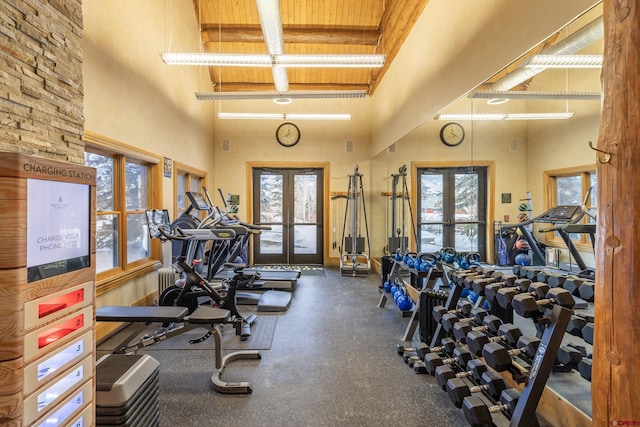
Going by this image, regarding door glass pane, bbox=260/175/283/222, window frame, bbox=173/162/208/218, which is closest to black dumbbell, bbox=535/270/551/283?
window frame, bbox=173/162/208/218

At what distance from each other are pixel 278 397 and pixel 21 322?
1.75m

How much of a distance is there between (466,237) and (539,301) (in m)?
1.90

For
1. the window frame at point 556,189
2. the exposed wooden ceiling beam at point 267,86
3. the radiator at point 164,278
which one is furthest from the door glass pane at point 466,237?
the exposed wooden ceiling beam at point 267,86

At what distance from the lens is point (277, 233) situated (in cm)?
743

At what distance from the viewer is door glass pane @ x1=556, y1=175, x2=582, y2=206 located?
6.66 feet

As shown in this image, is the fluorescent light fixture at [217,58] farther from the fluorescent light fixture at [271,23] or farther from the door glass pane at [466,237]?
the door glass pane at [466,237]

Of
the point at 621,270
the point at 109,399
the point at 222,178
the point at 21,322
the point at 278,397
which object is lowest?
the point at 278,397

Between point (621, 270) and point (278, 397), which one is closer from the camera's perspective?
point (621, 270)

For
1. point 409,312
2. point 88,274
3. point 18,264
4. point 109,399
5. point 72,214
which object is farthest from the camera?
point 409,312

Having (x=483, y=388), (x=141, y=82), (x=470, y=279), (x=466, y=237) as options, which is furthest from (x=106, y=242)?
(x=466, y=237)

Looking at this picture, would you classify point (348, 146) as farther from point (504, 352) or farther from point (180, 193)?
point (504, 352)

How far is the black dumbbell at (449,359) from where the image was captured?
2029 mm

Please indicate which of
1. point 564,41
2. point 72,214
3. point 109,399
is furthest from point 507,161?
point 109,399

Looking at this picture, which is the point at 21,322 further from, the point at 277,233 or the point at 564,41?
the point at 277,233
